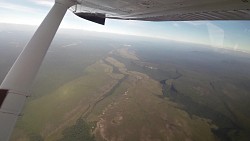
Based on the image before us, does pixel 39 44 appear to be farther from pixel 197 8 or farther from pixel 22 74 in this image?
pixel 197 8

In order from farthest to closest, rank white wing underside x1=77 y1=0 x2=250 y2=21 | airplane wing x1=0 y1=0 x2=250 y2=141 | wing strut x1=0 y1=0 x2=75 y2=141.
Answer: wing strut x1=0 y1=0 x2=75 y2=141 < airplane wing x1=0 y1=0 x2=250 y2=141 < white wing underside x1=77 y1=0 x2=250 y2=21

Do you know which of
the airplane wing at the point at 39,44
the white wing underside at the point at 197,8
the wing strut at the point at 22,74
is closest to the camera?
the white wing underside at the point at 197,8

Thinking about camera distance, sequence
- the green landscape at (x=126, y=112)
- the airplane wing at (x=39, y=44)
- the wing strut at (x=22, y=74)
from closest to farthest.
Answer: the airplane wing at (x=39, y=44)
the wing strut at (x=22, y=74)
the green landscape at (x=126, y=112)

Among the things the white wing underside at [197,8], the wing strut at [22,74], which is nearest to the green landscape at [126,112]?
the wing strut at [22,74]

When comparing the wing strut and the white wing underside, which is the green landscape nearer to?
the wing strut

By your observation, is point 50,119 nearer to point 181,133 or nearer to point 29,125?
point 29,125

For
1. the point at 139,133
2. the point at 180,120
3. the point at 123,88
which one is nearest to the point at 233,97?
the point at 180,120

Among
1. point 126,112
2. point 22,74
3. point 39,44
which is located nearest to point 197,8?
point 39,44

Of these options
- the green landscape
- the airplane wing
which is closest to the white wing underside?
the airplane wing

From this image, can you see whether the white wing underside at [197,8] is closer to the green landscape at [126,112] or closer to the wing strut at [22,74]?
the wing strut at [22,74]
